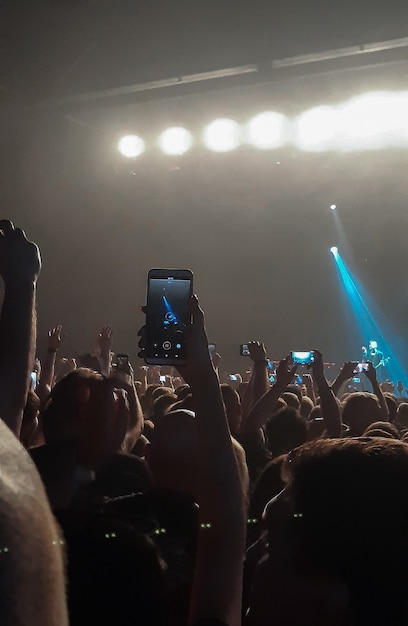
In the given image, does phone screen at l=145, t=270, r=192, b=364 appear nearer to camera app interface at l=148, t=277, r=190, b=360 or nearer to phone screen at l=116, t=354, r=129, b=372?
camera app interface at l=148, t=277, r=190, b=360

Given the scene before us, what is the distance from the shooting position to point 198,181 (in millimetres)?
11391

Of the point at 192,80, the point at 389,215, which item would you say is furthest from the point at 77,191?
the point at 389,215

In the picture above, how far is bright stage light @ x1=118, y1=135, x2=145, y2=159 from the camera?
984 centimetres

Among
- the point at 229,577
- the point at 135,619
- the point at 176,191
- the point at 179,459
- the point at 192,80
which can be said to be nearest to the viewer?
the point at 135,619

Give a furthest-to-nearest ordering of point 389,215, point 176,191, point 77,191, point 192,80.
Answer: point 389,215
point 176,191
point 77,191
point 192,80

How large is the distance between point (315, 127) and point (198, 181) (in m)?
2.91

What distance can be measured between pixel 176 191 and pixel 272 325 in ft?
12.9

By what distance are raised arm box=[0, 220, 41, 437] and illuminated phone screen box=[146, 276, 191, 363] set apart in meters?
0.39

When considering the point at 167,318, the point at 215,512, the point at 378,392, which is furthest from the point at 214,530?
the point at 378,392

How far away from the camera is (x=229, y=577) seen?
1.24 meters

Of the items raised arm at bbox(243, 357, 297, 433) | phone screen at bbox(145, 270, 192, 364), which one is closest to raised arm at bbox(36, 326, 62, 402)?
raised arm at bbox(243, 357, 297, 433)

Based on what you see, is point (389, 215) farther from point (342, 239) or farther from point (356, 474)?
point (356, 474)

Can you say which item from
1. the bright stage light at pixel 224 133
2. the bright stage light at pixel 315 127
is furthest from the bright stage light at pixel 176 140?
the bright stage light at pixel 315 127

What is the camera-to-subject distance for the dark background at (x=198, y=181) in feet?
23.8
